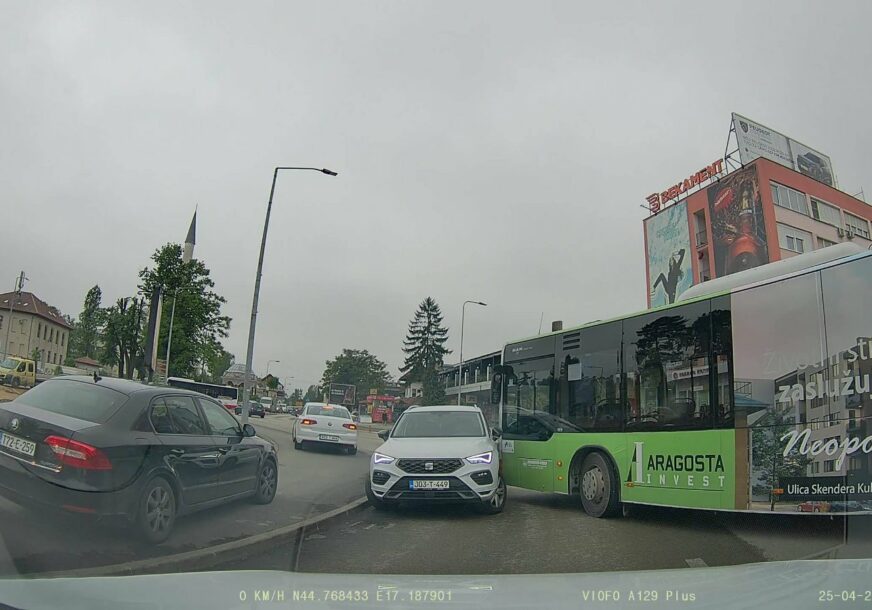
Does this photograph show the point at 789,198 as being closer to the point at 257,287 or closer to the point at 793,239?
the point at 793,239

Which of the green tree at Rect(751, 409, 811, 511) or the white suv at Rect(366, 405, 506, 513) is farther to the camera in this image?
the white suv at Rect(366, 405, 506, 513)

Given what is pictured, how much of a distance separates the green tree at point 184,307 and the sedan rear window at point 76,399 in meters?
38.8

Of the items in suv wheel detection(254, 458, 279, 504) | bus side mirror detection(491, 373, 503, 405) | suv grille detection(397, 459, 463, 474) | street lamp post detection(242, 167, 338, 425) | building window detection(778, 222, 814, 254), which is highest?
building window detection(778, 222, 814, 254)

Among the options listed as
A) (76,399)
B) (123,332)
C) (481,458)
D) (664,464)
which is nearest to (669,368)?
(664,464)

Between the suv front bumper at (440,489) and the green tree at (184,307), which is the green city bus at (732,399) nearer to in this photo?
the suv front bumper at (440,489)

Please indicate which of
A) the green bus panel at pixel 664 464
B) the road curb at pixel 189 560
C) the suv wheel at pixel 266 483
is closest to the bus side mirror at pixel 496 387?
the green bus panel at pixel 664 464

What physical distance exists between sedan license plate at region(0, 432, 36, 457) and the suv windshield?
18.6ft

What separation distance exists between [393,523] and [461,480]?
1110 millimetres

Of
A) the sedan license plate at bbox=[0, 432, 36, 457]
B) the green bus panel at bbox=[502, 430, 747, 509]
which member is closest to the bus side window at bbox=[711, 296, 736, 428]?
the green bus panel at bbox=[502, 430, 747, 509]

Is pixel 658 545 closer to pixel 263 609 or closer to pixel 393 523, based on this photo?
pixel 393 523

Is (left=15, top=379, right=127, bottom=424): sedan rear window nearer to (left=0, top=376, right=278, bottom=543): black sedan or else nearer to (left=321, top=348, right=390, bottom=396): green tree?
(left=0, top=376, right=278, bottom=543): black sedan

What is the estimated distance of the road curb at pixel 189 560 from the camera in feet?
15.7

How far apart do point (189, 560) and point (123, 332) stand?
36207 mm

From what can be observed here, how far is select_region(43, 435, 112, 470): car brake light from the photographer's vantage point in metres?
5.37
